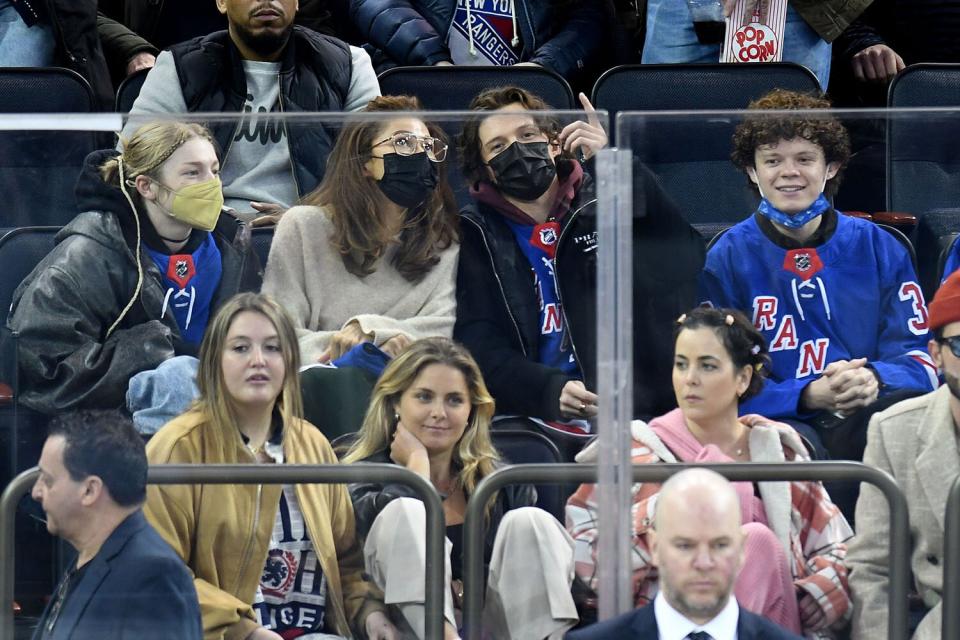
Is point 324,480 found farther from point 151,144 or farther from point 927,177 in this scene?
point 927,177

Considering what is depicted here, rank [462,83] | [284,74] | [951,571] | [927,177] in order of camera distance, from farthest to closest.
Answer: [462,83], [284,74], [927,177], [951,571]

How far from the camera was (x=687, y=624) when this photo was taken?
2426 mm

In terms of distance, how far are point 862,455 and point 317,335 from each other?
0.95 metres

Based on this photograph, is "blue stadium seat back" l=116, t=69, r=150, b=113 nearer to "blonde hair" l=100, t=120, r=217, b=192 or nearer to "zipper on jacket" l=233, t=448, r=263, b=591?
"blonde hair" l=100, t=120, r=217, b=192

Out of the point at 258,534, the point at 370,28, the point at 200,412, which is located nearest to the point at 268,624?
the point at 258,534

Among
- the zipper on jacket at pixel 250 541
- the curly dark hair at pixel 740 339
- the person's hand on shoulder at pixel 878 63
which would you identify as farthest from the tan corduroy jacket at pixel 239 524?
the person's hand on shoulder at pixel 878 63

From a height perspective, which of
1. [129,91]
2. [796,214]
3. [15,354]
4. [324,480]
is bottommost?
[324,480]

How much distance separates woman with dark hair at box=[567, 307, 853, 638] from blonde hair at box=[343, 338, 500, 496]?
0.17 metres

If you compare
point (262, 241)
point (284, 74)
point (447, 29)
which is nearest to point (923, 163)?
point (262, 241)

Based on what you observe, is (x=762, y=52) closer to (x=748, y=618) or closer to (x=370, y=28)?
(x=370, y=28)

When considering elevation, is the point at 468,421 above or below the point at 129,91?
below

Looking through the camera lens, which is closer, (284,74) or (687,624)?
(687,624)

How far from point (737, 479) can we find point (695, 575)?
210 millimetres

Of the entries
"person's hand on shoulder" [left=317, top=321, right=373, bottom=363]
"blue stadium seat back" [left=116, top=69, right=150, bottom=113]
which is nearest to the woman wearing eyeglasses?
"person's hand on shoulder" [left=317, top=321, right=373, bottom=363]
